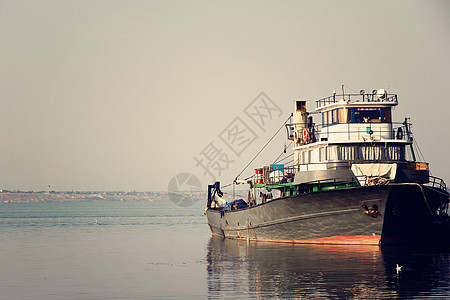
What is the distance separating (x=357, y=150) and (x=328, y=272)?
14361mm

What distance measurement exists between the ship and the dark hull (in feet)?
0.21

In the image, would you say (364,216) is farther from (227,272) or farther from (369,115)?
(227,272)

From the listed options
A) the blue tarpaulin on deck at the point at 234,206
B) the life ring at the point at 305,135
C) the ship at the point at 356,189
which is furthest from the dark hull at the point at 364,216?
the blue tarpaulin on deck at the point at 234,206

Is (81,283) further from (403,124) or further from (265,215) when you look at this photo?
(403,124)

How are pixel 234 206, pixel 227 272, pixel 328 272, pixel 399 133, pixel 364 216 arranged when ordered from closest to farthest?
pixel 328 272 < pixel 227 272 < pixel 364 216 < pixel 399 133 < pixel 234 206

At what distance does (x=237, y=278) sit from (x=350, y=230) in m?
12.6

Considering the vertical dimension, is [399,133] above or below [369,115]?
below

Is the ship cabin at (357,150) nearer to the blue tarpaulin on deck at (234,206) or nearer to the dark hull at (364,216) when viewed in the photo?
the dark hull at (364,216)

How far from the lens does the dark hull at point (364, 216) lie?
39312 mm

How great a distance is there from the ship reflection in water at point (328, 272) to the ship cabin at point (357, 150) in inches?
183

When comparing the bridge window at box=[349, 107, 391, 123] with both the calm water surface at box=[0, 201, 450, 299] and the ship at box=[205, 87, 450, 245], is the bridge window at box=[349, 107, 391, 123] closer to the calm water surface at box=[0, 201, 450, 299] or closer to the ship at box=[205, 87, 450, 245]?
the ship at box=[205, 87, 450, 245]

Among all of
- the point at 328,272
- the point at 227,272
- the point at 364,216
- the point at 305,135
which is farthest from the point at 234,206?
the point at 328,272

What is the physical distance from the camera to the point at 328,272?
31.4 metres

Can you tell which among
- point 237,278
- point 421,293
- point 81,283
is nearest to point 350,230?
point 237,278
